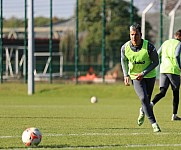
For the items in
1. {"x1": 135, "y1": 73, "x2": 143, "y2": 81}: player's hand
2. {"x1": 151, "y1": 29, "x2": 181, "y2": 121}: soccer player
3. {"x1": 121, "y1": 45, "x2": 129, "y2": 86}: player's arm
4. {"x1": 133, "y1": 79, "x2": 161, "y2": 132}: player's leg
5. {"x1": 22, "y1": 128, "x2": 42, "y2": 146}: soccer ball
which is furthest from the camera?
{"x1": 151, "y1": 29, "x2": 181, "y2": 121}: soccer player

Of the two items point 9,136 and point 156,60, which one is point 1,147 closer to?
point 9,136

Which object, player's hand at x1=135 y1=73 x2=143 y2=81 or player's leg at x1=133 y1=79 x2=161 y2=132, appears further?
player's hand at x1=135 y1=73 x2=143 y2=81

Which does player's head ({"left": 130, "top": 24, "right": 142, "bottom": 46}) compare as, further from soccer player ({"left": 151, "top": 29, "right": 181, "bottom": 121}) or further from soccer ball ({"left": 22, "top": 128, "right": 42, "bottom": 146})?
soccer player ({"left": 151, "top": 29, "right": 181, "bottom": 121})

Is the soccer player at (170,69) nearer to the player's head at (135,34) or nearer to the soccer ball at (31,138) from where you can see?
the player's head at (135,34)

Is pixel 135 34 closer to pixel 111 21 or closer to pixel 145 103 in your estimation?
pixel 145 103

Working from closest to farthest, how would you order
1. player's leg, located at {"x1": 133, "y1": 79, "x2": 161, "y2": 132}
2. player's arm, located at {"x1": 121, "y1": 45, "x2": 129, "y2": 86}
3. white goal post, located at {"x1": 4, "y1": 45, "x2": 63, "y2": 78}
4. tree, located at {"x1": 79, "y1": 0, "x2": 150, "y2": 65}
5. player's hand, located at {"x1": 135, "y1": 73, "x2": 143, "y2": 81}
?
player's leg, located at {"x1": 133, "y1": 79, "x2": 161, "y2": 132}, player's hand, located at {"x1": 135, "y1": 73, "x2": 143, "y2": 81}, player's arm, located at {"x1": 121, "y1": 45, "x2": 129, "y2": 86}, tree, located at {"x1": 79, "y1": 0, "x2": 150, "y2": 65}, white goal post, located at {"x1": 4, "y1": 45, "x2": 63, "y2": 78}

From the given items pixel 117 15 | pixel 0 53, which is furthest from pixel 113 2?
pixel 0 53

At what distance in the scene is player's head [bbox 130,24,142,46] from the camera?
11.7m

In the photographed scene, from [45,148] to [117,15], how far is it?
34.0m

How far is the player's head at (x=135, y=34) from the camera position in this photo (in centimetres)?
1171

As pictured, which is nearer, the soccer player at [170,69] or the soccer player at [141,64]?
the soccer player at [141,64]

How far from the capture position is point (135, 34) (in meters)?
11.8

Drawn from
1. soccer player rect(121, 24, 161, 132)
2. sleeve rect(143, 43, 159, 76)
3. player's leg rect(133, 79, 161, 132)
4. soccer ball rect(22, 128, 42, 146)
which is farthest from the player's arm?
soccer ball rect(22, 128, 42, 146)

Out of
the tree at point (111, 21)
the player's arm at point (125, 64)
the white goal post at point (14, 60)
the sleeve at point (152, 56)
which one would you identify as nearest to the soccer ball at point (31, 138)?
the player's arm at point (125, 64)
